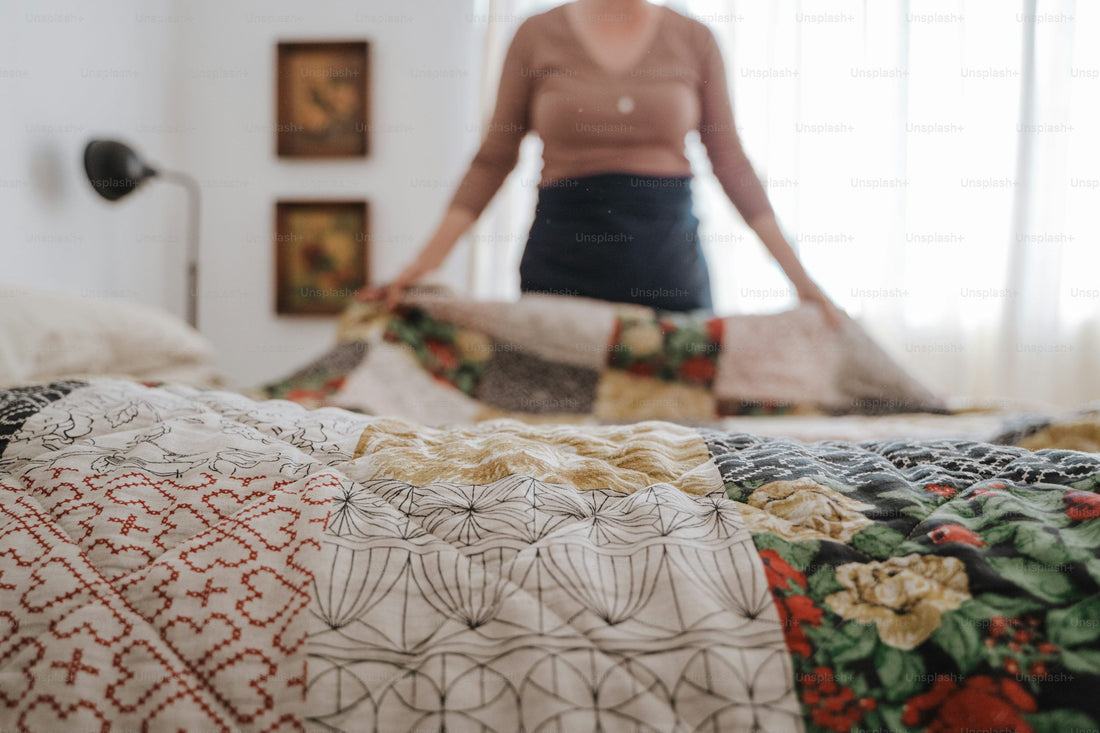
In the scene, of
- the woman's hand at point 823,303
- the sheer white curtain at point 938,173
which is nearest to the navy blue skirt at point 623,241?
the woman's hand at point 823,303

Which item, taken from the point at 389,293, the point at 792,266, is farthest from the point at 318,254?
the point at 792,266

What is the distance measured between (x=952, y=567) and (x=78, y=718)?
389mm

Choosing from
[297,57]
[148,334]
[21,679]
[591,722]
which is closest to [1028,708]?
[591,722]

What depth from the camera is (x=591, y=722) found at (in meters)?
0.28

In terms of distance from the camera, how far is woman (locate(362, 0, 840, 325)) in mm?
1364

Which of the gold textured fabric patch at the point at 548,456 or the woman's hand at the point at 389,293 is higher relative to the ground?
the woman's hand at the point at 389,293

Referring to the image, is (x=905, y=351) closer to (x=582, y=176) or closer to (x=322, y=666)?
(x=582, y=176)

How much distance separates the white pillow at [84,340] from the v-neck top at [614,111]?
0.65m

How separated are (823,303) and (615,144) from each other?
519mm

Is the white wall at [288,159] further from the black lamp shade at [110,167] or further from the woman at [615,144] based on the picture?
the woman at [615,144]

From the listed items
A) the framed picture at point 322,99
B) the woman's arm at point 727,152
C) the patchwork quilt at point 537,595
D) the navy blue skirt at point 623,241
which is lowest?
the patchwork quilt at point 537,595

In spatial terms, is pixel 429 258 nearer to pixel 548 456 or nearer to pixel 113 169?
pixel 548 456

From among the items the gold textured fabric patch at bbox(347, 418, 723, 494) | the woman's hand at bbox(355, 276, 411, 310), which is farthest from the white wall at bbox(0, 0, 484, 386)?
the gold textured fabric patch at bbox(347, 418, 723, 494)

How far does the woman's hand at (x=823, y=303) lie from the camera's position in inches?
46.0
